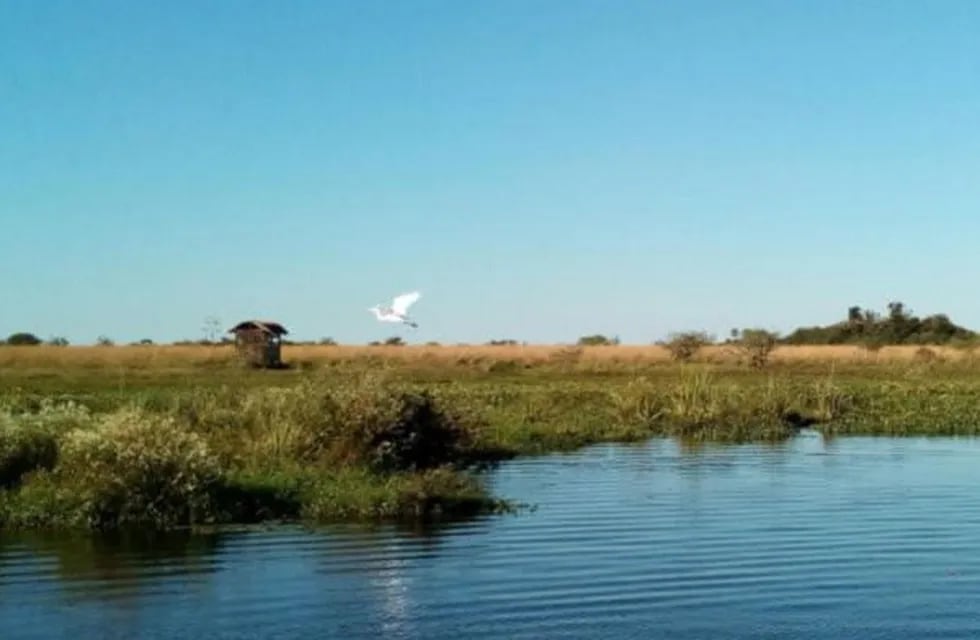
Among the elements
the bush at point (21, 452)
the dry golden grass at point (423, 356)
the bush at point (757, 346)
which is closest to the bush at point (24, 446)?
the bush at point (21, 452)

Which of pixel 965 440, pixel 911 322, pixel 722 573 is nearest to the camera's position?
pixel 722 573

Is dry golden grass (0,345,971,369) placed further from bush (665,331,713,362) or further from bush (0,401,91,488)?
bush (0,401,91,488)

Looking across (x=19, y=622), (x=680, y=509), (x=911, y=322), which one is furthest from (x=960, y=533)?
(x=911, y=322)

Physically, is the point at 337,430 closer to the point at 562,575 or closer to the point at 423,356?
the point at 562,575

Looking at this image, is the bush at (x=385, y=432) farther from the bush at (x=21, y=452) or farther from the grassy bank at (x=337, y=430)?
the bush at (x=21, y=452)

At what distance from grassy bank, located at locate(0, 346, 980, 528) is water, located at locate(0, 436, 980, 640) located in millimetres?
1337

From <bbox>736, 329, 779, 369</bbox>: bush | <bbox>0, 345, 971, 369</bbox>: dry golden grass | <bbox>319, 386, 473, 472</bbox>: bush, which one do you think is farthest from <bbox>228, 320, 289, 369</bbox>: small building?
<bbox>319, 386, 473, 472</bbox>: bush

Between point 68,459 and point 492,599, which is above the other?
point 68,459

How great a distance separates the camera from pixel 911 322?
397ft

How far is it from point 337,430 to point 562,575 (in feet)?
34.2

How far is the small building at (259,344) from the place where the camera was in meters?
72.2

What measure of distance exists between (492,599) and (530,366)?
62857 mm

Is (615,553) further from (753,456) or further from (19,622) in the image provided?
(753,456)

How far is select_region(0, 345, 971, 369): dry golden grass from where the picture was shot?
2911 inches
